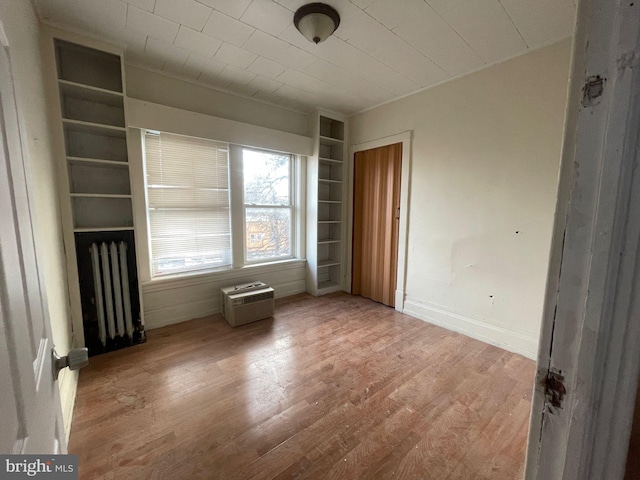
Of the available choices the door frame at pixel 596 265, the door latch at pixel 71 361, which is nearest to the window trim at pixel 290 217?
the door latch at pixel 71 361

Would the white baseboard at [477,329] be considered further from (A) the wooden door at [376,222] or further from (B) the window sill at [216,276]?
(B) the window sill at [216,276]

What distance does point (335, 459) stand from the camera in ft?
4.30

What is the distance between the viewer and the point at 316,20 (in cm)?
170

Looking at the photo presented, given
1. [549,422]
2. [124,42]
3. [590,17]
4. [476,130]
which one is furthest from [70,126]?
[476,130]

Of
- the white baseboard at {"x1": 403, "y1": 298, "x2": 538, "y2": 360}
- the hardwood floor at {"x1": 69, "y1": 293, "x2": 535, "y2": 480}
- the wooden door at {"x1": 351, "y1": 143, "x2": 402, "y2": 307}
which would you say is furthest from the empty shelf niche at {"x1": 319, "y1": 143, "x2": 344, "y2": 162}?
the hardwood floor at {"x1": 69, "y1": 293, "x2": 535, "y2": 480}

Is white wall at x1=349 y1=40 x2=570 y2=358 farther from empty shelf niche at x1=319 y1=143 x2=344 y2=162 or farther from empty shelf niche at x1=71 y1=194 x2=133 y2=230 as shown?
empty shelf niche at x1=71 y1=194 x2=133 y2=230

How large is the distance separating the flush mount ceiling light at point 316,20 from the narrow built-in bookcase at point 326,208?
162cm

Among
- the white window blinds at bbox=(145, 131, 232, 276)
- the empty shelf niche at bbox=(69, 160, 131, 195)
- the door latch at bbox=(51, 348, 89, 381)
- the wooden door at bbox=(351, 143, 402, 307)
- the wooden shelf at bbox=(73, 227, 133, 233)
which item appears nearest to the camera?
the door latch at bbox=(51, 348, 89, 381)

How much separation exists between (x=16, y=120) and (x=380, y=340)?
261 cm

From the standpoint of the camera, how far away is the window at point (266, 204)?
3232 millimetres

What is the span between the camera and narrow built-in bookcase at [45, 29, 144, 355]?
2.05m

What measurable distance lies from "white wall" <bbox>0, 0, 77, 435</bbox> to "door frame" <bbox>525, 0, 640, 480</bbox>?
180cm

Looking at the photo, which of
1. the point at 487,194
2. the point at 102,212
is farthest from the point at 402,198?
the point at 102,212

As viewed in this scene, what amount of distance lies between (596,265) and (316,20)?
2039 mm
